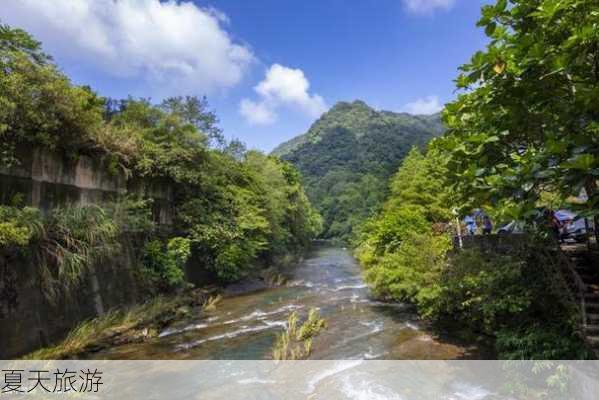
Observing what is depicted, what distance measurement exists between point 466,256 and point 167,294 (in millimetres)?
10277

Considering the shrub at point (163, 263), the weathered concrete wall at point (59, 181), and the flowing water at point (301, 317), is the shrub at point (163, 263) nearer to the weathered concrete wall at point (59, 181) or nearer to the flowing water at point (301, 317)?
the flowing water at point (301, 317)

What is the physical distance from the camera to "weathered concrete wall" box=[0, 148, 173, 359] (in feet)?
26.4

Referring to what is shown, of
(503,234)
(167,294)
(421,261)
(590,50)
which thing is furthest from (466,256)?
(167,294)

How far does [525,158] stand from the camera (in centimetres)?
413

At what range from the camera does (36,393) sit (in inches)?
254

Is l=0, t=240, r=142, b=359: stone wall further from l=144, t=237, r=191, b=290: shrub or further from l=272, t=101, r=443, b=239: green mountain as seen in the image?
l=272, t=101, r=443, b=239: green mountain

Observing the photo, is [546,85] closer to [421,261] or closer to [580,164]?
[580,164]

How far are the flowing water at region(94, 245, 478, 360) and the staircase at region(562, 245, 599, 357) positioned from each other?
2755mm

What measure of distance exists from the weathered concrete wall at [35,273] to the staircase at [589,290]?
34.8 ft

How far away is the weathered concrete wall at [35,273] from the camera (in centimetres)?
805

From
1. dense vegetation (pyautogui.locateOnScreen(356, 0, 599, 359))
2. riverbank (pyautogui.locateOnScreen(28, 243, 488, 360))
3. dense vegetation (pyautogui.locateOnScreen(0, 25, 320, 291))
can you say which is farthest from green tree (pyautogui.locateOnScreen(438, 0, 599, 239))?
dense vegetation (pyautogui.locateOnScreen(0, 25, 320, 291))

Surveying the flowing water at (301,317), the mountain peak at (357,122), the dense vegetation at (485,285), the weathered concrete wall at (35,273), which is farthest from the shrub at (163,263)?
the mountain peak at (357,122)

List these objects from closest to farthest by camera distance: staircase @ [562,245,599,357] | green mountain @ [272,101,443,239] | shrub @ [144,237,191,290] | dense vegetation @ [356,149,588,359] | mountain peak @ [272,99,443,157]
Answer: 1. staircase @ [562,245,599,357]
2. dense vegetation @ [356,149,588,359]
3. shrub @ [144,237,191,290]
4. green mountain @ [272,101,443,239]
5. mountain peak @ [272,99,443,157]

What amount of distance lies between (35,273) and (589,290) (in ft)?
37.2
